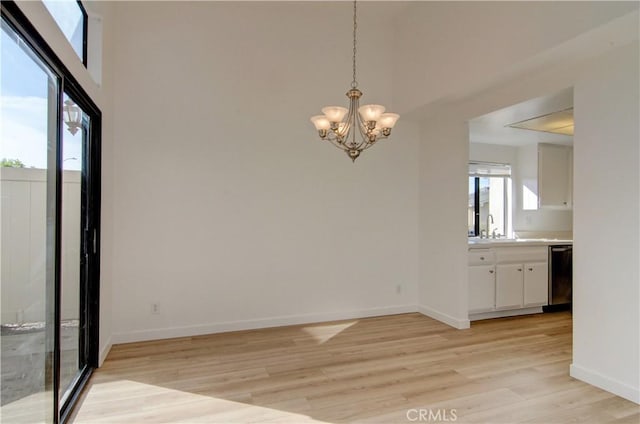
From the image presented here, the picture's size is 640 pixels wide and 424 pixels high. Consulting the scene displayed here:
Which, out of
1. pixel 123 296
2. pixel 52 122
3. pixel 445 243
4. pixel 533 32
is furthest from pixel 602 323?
pixel 123 296

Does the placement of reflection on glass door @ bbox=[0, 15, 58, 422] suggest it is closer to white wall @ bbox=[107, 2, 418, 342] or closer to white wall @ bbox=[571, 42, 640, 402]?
white wall @ bbox=[107, 2, 418, 342]

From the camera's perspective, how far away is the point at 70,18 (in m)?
2.35

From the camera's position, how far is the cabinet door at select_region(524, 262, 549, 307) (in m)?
4.35

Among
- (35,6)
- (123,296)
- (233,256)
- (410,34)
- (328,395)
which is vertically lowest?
(328,395)

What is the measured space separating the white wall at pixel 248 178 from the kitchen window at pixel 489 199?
1523 millimetres

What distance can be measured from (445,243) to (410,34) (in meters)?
2.46

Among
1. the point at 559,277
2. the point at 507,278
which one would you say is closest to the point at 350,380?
the point at 507,278

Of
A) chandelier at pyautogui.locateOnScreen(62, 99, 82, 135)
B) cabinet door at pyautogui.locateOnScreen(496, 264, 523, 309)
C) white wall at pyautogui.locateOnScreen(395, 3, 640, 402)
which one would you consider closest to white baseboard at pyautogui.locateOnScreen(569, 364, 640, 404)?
white wall at pyautogui.locateOnScreen(395, 3, 640, 402)

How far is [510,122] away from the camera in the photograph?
12.9 ft

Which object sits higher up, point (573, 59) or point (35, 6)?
point (573, 59)

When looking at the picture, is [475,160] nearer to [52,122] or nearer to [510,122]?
[510,122]

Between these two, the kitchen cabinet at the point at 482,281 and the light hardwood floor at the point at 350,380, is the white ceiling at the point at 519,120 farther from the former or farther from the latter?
the light hardwood floor at the point at 350,380

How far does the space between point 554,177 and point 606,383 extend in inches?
131

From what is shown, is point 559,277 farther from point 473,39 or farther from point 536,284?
point 473,39
